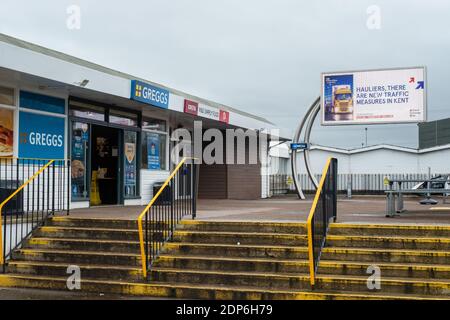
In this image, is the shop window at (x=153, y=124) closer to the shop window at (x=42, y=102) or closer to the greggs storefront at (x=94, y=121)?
the greggs storefront at (x=94, y=121)

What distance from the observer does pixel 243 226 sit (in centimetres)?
898

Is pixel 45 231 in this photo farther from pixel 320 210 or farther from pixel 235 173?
pixel 235 173

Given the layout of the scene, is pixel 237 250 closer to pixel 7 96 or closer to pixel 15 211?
pixel 15 211

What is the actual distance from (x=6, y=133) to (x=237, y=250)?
5.61m

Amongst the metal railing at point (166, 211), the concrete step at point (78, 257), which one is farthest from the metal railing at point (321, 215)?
the concrete step at point (78, 257)

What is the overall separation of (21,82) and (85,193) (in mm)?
3222

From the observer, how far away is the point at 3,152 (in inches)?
429

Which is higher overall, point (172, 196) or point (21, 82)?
point (21, 82)

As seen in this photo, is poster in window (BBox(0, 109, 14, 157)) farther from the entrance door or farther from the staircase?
the entrance door

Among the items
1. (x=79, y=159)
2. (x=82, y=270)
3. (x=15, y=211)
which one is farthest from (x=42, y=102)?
(x=82, y=270)

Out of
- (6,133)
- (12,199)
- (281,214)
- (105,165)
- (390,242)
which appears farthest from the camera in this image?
(105,165)

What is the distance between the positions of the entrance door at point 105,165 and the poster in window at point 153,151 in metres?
1.36
